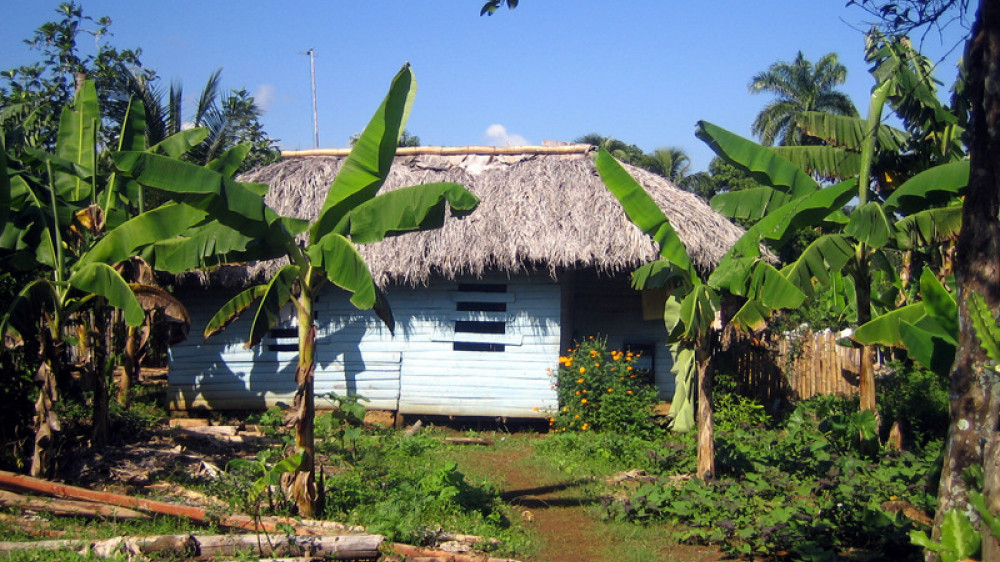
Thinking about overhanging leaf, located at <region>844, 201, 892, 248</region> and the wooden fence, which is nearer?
overhanging leaf, located at <region>844, 201, 892, 248</region>

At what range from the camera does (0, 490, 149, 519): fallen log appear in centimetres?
613

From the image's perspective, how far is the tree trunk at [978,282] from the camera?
420 cm

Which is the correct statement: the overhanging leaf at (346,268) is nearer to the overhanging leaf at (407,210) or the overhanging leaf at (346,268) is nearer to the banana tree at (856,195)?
the overhanging leaf at (407,210)

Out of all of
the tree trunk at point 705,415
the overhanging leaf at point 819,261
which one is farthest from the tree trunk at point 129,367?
the overhanging leaf at point 819,261

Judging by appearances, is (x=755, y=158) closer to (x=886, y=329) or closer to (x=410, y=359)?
(x=886, y=329)

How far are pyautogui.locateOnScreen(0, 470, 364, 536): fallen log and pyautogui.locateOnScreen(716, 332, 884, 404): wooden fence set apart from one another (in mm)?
6982

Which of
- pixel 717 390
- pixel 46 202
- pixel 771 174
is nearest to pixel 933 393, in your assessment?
pixel 717 390

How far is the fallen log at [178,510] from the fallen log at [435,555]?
497 mm

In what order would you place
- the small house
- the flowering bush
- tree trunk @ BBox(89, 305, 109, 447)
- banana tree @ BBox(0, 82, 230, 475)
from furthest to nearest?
the small house → the flowering bush → tree trunk @ BBox(89, 305, 109, 447) → banana tree @ BBox(0, 82, 230, 475)

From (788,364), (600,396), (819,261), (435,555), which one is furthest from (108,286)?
(788,364)

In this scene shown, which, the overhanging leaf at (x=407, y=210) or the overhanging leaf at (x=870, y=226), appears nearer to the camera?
the overhanging leaf at (x=407, y=210)

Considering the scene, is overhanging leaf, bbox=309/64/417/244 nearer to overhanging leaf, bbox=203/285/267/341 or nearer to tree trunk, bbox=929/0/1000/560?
overhanging leaf, bbox=203/285/267/341

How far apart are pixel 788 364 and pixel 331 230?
302 inches

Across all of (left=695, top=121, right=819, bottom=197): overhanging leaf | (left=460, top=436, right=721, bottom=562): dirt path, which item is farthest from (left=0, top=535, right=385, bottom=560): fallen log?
(left=695, top=121, right=819, bottom=197): overhanging leaf
